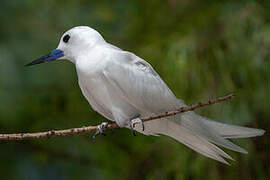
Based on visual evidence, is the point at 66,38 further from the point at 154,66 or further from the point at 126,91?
the point at 154,66

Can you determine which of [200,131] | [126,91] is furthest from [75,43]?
[200,131]

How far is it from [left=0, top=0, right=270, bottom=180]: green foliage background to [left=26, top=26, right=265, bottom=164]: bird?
0.85m

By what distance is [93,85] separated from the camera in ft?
5.12

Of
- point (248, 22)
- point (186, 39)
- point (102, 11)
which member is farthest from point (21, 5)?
point (248, 22)

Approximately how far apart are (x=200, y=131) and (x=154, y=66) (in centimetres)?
130

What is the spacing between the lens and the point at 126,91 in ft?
5.22

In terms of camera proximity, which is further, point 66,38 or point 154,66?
point 154,66

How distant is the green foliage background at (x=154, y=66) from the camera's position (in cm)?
262

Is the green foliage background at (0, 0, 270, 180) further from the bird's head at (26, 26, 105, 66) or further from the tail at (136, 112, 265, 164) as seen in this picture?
the bird's head at (26, 26, 105, 66)

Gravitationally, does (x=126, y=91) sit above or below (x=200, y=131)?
above

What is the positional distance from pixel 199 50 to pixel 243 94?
0.31 metres

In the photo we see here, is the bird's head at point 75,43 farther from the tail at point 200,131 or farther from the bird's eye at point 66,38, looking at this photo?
the tail at point 200,131

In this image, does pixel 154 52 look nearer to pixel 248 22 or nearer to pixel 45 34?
pixel 248 22

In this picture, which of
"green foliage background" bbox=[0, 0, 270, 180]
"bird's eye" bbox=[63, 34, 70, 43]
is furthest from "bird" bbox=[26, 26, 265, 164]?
"green foliage background" bbox=[0, 0, 270, 180]
